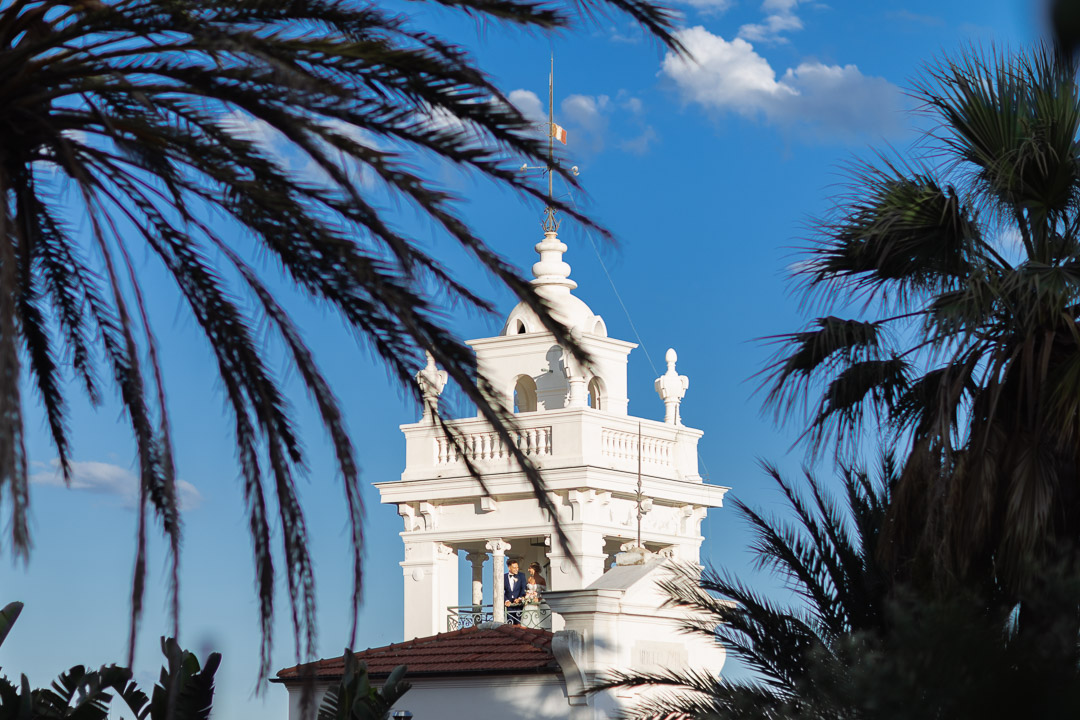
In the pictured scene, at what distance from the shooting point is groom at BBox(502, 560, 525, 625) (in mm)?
28031

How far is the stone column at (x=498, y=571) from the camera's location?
92.2ft

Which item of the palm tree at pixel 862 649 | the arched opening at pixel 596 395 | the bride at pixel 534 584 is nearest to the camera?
the palm tree at pixel 862 649

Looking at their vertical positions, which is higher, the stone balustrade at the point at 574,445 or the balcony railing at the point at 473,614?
the stone balustrade at the point at 574,445

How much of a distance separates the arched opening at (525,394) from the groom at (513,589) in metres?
3.67

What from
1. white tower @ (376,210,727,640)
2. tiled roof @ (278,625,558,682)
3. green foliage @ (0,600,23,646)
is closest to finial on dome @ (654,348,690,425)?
white tower @ (376,210,727,640)

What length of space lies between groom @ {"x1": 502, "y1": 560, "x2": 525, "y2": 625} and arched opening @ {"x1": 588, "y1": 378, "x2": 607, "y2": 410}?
3.62m

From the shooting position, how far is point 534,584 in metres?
28.5

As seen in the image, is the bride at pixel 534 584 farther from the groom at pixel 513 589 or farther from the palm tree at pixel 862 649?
the palm tree at pixel 862 649

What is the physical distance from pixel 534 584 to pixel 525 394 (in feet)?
15.6

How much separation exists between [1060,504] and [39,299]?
731 centimetres

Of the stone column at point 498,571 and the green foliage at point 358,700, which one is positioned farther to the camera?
the stone column at point 498,571

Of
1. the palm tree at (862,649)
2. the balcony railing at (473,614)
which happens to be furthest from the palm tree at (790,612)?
the balcony railing at (473,614)

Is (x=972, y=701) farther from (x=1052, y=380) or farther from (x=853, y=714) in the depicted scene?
(x=1052, y=380)

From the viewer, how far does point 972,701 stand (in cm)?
698
